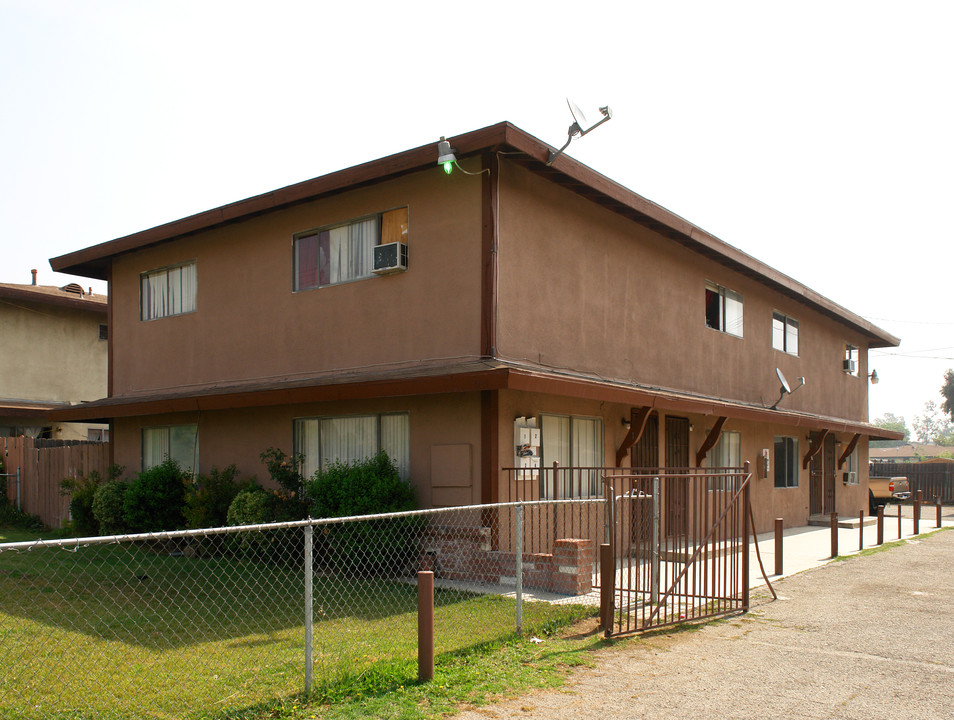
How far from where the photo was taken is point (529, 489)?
12.0 meters

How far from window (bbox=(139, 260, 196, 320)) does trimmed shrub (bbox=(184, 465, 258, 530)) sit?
12.2 feet

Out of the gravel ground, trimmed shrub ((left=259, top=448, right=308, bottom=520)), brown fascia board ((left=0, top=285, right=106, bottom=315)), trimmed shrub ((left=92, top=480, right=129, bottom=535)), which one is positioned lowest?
the gravel ground

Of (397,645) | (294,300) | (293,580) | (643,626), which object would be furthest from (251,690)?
(294,300)

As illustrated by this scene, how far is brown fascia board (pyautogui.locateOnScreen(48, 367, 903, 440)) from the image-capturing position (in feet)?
35.3

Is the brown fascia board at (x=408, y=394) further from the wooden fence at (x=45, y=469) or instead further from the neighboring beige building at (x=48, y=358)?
the neighboring beige building at (x=48, y=358)

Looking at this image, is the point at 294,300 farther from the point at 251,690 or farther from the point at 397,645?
the point at 251,690

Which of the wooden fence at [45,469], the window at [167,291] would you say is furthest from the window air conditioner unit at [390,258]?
the wooden fence at [45,469]

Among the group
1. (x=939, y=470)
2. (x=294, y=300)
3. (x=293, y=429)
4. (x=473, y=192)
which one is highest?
(x=473, y=192)

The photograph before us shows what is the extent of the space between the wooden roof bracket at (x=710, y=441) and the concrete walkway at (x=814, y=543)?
187cm

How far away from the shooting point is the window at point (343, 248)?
1298 cm

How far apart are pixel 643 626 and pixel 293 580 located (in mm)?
4903

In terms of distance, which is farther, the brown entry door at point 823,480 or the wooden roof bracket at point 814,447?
the brown entry door at point 823,480

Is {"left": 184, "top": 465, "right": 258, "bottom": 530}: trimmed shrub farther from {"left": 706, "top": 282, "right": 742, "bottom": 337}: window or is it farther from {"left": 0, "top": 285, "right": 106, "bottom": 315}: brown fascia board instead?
{"left": 0, "top": 285, "right": 106, "bottom": 315}: brown fascia board

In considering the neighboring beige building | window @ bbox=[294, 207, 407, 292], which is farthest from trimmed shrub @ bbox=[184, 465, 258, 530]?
the neighboring beige building
